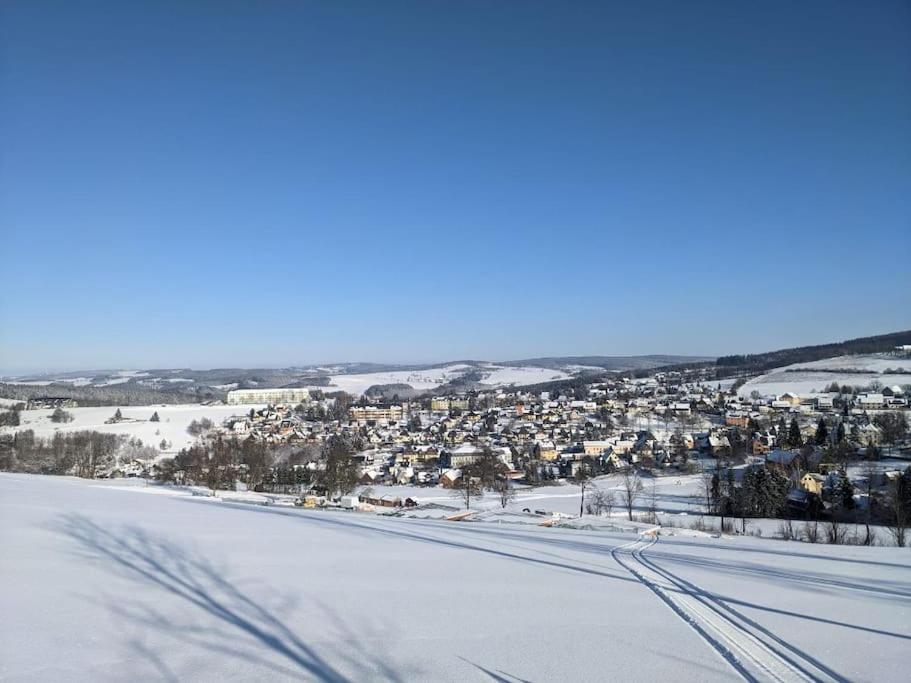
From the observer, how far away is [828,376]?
8075cm

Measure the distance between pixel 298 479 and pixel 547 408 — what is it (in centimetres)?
5435

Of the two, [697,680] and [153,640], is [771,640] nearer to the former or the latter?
[697,680]

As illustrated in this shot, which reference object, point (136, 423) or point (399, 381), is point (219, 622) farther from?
point (399, 381)

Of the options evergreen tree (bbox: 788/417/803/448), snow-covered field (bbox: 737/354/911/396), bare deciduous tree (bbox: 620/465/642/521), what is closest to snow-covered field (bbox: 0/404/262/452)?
bare deciduous tree (bbox: 620/465/642/521)

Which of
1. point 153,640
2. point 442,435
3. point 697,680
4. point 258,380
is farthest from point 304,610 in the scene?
point 258,380

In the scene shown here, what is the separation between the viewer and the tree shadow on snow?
3.32 meters

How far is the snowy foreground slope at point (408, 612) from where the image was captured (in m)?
3.42

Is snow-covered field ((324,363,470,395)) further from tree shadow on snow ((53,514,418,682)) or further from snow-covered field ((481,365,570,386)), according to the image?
tree shadow on snow ((53,514,418,682))

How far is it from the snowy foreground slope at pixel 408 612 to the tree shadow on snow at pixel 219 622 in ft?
0.06

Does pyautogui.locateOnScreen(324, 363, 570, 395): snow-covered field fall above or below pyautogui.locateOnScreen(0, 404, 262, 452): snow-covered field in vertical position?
above

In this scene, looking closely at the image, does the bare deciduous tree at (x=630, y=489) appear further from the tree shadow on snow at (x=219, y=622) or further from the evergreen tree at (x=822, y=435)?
the tree shadow on snow at (x=219, y=622)

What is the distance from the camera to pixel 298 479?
3159 cm

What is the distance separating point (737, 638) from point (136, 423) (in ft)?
218

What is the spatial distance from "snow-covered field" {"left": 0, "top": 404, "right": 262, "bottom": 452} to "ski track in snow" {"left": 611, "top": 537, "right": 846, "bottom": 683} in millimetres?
51518
